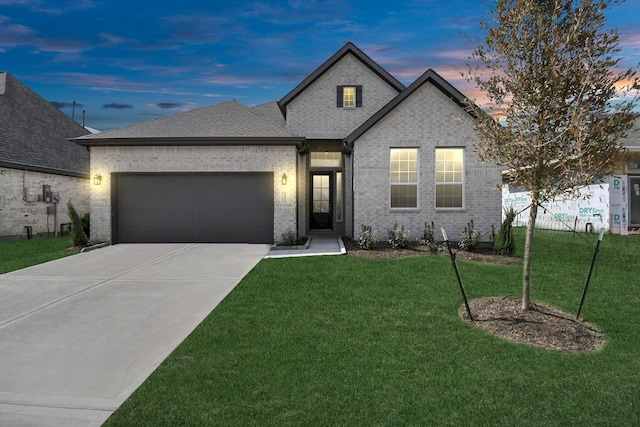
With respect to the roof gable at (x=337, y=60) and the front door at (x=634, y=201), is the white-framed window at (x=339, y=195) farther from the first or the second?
the front door at (x=634, y=201)

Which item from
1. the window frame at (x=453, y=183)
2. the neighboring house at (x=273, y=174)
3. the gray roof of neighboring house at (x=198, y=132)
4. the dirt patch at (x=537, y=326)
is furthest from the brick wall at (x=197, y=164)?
the dirt patch at (x=537, y=326)

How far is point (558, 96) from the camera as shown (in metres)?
5.61

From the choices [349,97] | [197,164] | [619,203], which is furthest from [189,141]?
[619,203]

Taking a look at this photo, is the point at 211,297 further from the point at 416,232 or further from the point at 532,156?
the point at 416,232

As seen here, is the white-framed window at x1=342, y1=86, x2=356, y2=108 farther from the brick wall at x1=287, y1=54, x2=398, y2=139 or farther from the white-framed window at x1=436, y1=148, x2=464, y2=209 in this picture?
the white-framed window at x1=436, y1=148, x2=464, y2=209

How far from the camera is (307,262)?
1041 cm

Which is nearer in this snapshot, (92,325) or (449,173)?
(92,325)

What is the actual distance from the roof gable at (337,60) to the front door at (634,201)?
11.6 metres

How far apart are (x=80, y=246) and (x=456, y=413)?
14054 millimetres

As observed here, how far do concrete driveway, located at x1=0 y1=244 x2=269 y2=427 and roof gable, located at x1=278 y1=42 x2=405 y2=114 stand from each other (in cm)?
830

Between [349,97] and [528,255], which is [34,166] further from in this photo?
[528,255]

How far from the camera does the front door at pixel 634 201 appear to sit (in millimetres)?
17688

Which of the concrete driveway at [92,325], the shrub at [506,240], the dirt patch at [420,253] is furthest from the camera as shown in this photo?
the shrub at [506,240]

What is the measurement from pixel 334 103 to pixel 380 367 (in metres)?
13.7
